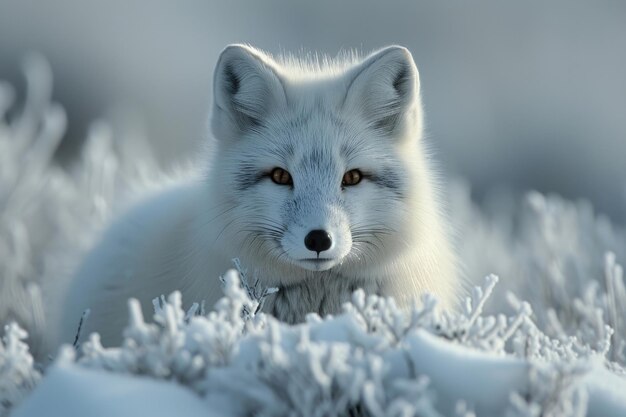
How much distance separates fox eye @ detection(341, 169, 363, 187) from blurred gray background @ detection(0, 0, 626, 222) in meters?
7.06

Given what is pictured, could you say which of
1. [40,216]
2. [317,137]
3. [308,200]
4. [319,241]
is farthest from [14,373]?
[40,216]

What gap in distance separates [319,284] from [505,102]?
1959 cm

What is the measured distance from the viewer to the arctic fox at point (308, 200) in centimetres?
332

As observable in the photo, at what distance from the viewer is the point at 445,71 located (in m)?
25.2

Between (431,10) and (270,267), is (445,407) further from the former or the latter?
(431,10)

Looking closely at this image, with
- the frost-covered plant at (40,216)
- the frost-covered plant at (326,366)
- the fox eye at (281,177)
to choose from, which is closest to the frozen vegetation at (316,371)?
the frost-covered plant at (326,366)

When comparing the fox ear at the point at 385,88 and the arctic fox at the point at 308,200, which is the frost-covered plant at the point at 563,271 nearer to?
the arctic fox at the point at 308,200

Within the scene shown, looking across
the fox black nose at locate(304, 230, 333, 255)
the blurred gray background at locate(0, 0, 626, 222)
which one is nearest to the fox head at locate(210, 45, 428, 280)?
the fox black nose at locate(304, 230, 333, 255)

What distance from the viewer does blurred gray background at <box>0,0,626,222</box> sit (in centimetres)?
1655

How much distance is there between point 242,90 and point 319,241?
918 millimetres

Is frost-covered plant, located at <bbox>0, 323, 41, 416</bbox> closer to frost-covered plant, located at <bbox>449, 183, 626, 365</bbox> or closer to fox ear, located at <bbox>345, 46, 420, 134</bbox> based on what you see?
fox ear, located at <bbox>345, 46, 420, 134</bbox>

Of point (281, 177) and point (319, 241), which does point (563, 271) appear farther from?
point (319, 241)

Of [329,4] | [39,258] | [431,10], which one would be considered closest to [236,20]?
[329,4]

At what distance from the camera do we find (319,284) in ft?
11.5
